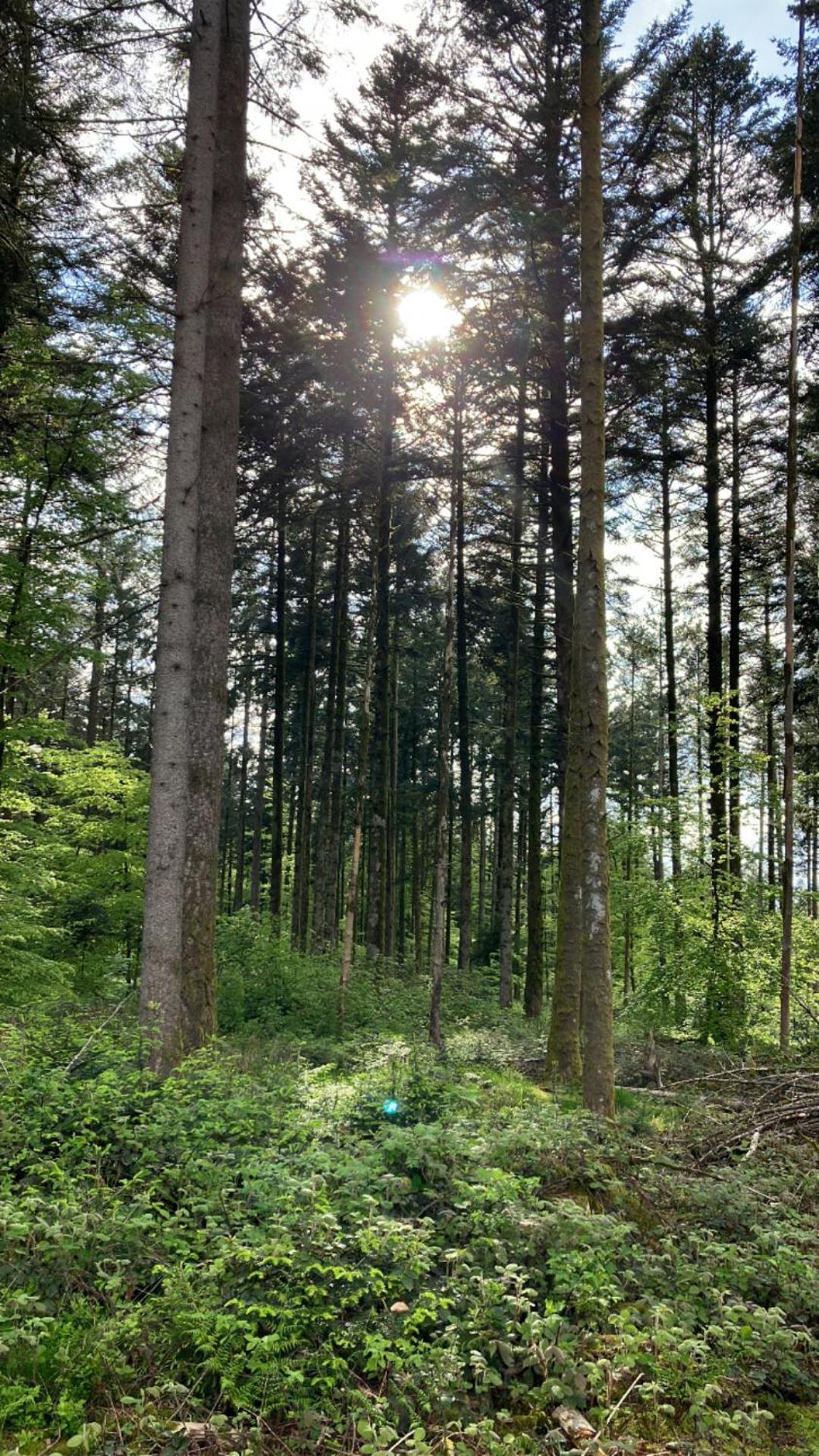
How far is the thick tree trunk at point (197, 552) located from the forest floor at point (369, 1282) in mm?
1189

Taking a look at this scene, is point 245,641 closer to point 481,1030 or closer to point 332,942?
point 332,942

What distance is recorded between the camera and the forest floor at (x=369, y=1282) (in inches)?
111

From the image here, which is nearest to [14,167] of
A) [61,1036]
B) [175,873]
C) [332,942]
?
[175,873]

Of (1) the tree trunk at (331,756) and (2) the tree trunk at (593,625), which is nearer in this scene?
(2) the tree trunk at (593,625)

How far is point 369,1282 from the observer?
10.7 ft

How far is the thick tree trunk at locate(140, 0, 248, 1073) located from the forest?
0.14ft

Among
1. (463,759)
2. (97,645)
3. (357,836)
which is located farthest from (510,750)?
(97,645)

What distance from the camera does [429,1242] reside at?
151 inches

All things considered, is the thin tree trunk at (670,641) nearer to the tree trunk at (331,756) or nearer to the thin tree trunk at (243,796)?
the tree trunk at (331,756)

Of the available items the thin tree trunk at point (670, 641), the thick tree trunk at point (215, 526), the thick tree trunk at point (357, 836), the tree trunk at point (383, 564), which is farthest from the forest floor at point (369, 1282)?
the tree trunk at point (383, 564)

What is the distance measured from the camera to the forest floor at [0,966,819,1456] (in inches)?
111

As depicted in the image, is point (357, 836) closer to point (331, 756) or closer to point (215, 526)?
point (331, 756)

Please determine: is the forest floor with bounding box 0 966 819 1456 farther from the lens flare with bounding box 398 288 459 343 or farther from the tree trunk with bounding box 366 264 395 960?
the lens flare with bounding box 398 288 459 343

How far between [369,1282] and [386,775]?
15199mm
